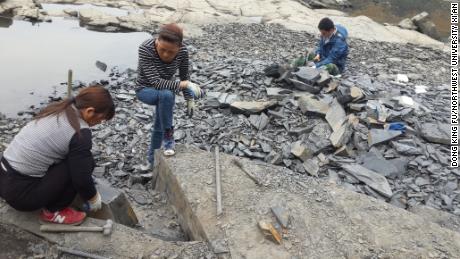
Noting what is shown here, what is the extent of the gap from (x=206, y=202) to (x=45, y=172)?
5.78 ft

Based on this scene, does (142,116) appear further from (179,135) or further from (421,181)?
(421,181)

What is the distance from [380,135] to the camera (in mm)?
6660

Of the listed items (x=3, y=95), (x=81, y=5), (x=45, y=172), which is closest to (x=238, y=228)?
(x=45, y=172)

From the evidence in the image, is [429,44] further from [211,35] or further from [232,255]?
[232,255]

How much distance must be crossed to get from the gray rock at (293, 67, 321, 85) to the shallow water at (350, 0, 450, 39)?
41.8ft

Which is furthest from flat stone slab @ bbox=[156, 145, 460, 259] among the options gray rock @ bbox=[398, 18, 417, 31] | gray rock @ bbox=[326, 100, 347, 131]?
gray rock @ bbox=[398, 18, 417, 31]

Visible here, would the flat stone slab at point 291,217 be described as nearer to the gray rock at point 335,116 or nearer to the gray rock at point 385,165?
the gray rock at point 385,165

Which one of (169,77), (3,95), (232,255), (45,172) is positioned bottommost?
(3,95)

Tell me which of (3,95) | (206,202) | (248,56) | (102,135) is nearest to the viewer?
(206,202)

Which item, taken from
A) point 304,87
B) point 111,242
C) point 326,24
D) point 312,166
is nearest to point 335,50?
point 326,24

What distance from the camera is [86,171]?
140 inches

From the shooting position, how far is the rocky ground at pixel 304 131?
600 centimetres

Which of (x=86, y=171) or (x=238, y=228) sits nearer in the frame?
(x=86, y=171)

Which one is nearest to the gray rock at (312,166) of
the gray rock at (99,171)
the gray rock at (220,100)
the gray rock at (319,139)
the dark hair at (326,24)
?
the gray rock at (319,139)
